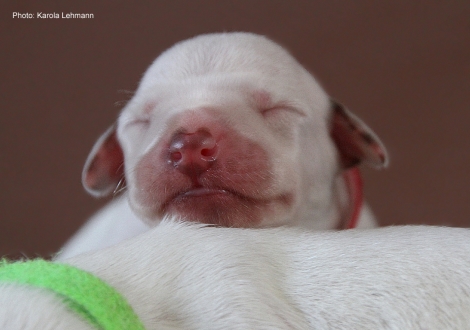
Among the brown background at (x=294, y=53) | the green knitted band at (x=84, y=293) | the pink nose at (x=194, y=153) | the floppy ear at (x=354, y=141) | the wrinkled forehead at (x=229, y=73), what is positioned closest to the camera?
the green knitted band at (x=84, y=293)

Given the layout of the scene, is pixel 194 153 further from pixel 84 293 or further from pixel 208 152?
pixel 84 293

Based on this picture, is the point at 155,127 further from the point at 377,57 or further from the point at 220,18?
the point at 377,57

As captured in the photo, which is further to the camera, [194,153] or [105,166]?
[105,166]

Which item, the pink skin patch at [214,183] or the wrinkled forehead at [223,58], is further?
the wrinkled forehead at [223,58]

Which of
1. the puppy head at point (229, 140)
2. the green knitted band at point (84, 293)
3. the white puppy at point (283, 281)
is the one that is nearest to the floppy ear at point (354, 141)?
the puppy head at point (229, 140)

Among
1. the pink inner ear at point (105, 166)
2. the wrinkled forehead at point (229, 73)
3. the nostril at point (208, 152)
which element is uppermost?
the wrinkled forehead at point (229, 73)

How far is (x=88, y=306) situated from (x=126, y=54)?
1464 mm

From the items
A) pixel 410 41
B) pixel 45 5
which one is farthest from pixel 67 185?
pixel 410 41

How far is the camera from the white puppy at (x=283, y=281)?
291mm

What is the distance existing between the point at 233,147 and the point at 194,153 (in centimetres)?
5

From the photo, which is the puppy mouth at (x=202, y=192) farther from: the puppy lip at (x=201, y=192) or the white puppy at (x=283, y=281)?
the white puppy at (x=283, y=281)

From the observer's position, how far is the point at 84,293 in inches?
10.4

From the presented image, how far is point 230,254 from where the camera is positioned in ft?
1.11

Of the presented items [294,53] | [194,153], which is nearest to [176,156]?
[194,153]
